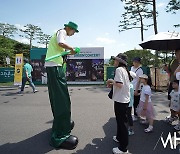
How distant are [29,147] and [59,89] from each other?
116 centimetres

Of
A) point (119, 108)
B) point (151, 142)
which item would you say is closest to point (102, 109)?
point (151, 142)

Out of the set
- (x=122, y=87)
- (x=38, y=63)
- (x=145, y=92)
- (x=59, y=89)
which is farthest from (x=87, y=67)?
(x=122, y=87)

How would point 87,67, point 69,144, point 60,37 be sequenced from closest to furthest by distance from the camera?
1. point 60,37
2. point 69,144
3. point 87,67

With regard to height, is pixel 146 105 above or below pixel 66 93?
below

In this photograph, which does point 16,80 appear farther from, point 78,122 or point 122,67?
point 122,67

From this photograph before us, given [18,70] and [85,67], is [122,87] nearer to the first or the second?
[18,70]

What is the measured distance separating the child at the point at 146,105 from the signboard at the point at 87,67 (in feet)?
34.7

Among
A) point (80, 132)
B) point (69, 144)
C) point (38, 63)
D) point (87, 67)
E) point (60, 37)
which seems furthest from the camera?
point (87, 67)

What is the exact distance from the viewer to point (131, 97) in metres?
4.02

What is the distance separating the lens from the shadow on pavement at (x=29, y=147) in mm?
3199

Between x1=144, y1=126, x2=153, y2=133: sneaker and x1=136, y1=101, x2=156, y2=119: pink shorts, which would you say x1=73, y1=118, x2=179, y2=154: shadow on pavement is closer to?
x1=144, y1=126, x2=153, y2=133: sneaker

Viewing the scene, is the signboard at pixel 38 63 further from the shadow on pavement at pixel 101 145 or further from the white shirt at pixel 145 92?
Answer: the shadow on pavement at pixel 101 145

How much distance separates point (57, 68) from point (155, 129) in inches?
103

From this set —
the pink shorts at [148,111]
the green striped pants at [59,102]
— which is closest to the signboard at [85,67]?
the pink shorts at [148,111]
